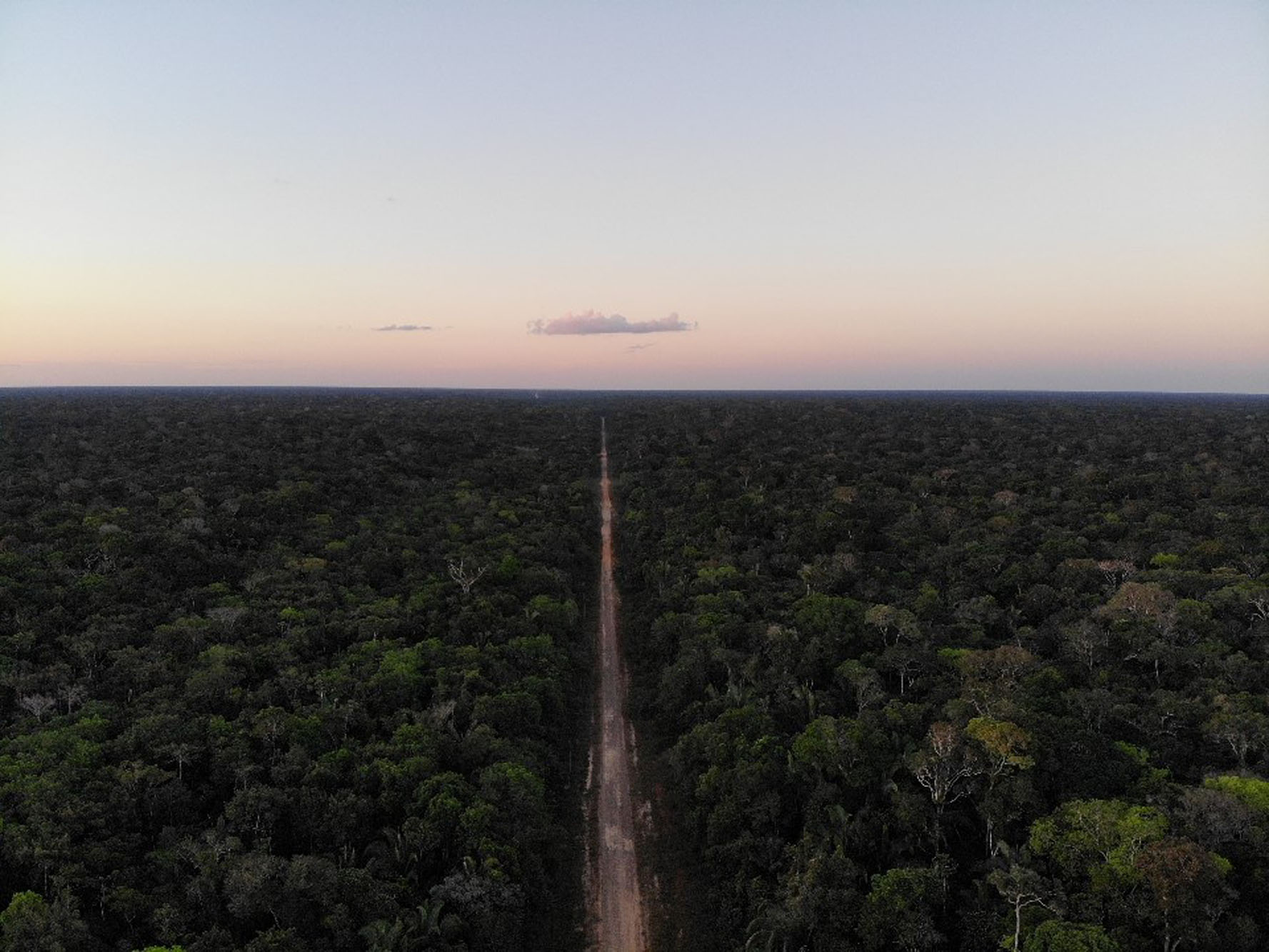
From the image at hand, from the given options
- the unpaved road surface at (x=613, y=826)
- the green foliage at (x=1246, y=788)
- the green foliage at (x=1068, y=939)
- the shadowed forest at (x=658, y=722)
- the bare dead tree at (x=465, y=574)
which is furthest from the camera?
the bare dead tree at (x=465, y=574)

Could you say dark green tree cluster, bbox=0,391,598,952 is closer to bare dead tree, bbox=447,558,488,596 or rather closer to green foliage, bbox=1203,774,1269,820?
bare dead tree, bbox=447,558,488,596

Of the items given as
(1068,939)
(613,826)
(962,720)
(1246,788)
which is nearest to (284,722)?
(613,826)

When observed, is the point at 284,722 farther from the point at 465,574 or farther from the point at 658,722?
the point at 465,574

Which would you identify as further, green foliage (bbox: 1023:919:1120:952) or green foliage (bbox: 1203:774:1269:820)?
green foliage (bbox: 1203:774:1269:820)

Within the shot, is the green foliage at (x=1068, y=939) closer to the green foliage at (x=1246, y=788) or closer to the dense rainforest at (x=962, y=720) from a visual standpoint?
the dense rainforest at (x=962, y=720)

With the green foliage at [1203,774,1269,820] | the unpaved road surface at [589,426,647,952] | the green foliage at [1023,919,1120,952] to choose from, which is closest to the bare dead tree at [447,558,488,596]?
the unpaved road surface at [589,426,647,952]

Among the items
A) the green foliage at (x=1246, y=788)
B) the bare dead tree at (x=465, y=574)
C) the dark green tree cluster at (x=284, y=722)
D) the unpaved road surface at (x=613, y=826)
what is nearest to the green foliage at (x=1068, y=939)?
the green foliage at (x=1246, y=788)
